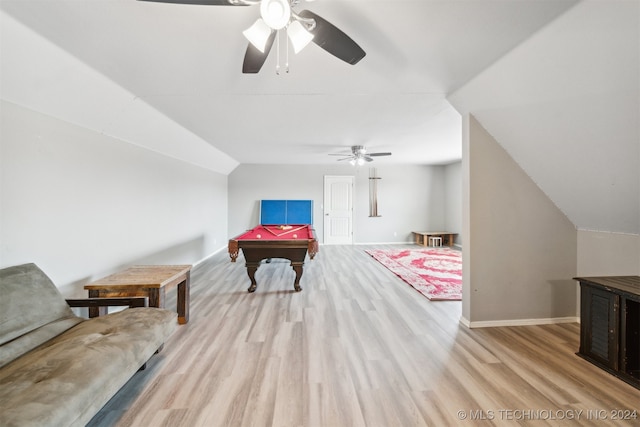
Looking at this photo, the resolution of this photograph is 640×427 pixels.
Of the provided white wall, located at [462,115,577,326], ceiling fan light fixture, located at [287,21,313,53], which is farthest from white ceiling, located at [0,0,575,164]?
white wall, located at [462,115,577,326]

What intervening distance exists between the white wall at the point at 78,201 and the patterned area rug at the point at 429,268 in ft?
12.5

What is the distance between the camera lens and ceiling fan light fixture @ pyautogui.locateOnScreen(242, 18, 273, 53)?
4.22 feet

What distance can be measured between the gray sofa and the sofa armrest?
0.04 feet

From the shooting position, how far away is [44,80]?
1883mm

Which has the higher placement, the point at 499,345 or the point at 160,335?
the point at 160,335

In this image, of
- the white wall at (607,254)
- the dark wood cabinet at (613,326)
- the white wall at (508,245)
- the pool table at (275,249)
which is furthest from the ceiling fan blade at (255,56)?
the white wall at (607,254)

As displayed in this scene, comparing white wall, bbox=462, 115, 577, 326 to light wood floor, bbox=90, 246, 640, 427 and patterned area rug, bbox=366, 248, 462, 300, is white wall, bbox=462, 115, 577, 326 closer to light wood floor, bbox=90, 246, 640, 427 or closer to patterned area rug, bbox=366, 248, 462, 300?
light wood floor, bbox=90, 246, 640, 427

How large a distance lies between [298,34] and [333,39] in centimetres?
21

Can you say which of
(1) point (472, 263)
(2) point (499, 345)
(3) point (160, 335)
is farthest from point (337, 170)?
(3) point (160, 335)

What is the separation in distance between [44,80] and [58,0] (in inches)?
32.1

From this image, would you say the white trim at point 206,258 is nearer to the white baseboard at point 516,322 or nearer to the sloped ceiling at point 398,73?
the sloped ceiling at point 398,73

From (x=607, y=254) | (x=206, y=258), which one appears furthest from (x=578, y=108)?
(x=206, y=258)

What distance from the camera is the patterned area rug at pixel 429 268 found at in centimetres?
352

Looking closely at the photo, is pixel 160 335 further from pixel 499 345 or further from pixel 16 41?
pixel 499 345
